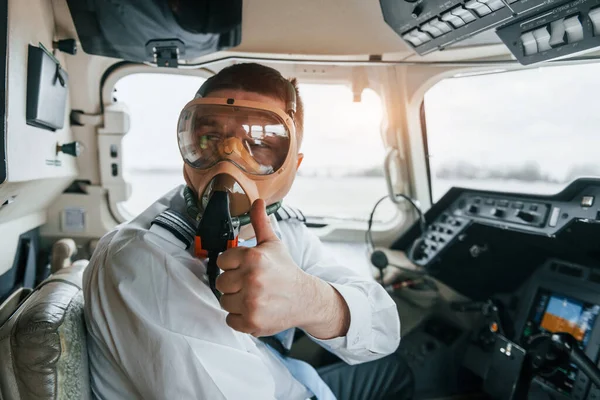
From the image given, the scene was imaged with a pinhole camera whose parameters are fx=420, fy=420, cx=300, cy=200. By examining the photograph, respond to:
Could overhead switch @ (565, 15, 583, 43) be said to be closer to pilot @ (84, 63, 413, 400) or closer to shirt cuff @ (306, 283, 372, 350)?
pilot @ (84, 63, 413, 400)

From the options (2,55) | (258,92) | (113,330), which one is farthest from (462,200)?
(2,55)

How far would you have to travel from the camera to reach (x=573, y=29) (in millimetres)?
1427

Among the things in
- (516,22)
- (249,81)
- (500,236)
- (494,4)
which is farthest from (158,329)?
(500,236)

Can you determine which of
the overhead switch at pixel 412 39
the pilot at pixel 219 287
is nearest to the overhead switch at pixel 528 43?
the overhead switch at pixel 412 39

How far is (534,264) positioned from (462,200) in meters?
0.51

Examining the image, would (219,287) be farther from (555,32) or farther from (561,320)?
(561,320)

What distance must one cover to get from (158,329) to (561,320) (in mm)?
1915

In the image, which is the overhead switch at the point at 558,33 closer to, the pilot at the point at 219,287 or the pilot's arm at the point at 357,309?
the pilot at the point at 219,287

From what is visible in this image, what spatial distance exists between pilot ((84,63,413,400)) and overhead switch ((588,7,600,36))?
1003 millimetres

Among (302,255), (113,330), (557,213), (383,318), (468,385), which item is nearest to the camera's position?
(113,330)

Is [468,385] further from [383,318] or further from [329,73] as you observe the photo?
[329,73]

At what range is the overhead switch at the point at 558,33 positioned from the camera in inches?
56.8

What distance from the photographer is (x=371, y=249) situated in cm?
288

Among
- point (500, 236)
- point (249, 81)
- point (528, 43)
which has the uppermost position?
point (528, 43)
